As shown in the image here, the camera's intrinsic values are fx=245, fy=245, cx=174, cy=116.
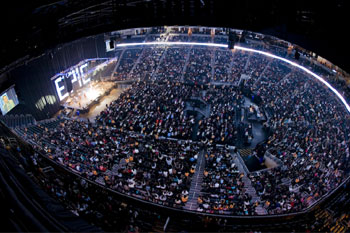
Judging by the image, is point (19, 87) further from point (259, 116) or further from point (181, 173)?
point (259, 116)

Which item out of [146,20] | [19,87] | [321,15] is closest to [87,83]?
[19,87]

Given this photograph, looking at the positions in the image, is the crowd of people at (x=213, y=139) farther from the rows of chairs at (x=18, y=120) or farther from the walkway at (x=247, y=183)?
the rows of chairs at (x=18, y=120)

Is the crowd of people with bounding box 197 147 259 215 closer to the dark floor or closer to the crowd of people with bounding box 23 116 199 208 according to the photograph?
the crowd of people with bounding box 23 116 199 208

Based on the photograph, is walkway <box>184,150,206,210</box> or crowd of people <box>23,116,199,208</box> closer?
walkway <box>184,150,206,210</box>

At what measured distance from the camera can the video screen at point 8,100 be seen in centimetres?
1811

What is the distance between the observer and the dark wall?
2109 centimetres

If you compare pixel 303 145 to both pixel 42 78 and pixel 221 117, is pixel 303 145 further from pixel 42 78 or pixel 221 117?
pixel 42 78

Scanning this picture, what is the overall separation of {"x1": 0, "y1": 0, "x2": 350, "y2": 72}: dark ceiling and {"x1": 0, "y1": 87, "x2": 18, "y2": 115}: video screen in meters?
6.50

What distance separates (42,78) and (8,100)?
5417 mm

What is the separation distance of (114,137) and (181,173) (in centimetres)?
634

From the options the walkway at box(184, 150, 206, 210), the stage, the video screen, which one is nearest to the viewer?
the walkway at box(184, 150, 206, 210)

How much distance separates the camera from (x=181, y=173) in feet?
51.0

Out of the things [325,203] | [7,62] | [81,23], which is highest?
[81,23]

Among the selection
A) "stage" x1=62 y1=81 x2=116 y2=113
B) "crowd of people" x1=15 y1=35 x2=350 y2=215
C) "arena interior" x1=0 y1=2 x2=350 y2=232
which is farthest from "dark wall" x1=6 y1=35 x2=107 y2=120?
"crowd of people" x1=15 y1=35 x2=350 y2=215
